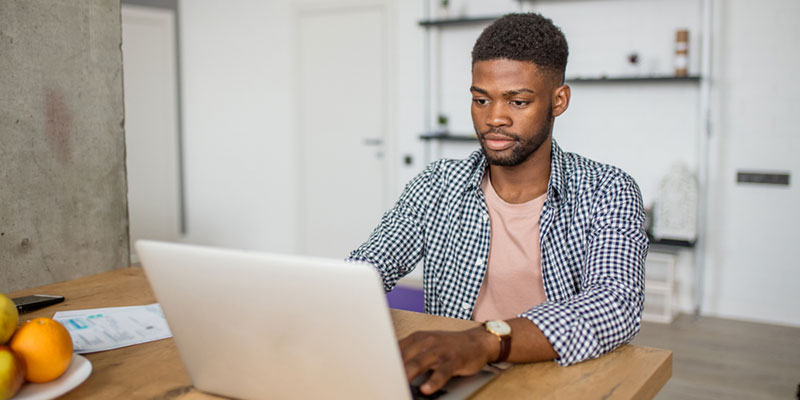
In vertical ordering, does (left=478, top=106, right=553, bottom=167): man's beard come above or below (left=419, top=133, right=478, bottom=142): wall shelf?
below

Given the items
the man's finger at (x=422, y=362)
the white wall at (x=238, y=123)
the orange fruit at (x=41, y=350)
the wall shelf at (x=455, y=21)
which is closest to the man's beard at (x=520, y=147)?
the man's finger at (x=422, y=362)

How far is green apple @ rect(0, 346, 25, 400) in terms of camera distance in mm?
817

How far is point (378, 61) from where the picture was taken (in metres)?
4.96

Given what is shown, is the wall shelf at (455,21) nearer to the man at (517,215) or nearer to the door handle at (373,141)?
the door handle at (373,141)

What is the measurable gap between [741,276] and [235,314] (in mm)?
3839

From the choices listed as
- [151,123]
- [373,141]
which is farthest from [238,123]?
[373,141]

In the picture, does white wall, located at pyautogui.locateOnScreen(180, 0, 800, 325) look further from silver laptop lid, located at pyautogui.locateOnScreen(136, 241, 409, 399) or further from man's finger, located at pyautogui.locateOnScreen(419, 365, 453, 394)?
silver laptop lid, located at pyautogui.locateOnScreen(136, 241, 409, 399)

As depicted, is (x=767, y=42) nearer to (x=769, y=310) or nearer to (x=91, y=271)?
(x=769, y=310)

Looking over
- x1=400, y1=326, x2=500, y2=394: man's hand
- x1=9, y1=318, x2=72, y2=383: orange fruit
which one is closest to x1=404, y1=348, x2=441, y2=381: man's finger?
x1=400, y1=326, x2=500, y2=394: man's hand

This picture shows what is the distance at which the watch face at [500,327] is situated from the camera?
3.27 ft

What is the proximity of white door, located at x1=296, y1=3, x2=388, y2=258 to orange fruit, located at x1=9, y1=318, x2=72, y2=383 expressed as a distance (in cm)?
414

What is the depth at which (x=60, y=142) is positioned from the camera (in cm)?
172

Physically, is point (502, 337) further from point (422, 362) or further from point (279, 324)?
point (279, 324)

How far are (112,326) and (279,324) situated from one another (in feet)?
1.81
